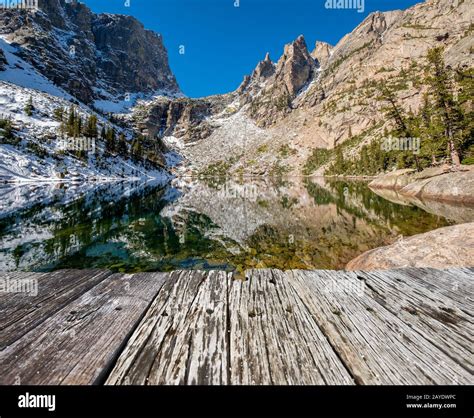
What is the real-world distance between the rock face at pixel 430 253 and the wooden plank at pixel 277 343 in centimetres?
547

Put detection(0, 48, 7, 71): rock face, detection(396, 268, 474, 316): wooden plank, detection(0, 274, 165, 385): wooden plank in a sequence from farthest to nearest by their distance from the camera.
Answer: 1. detection(0, 48, 7, 71): rock face
2. detection(396, 268, 474, 316): wooden plank
3. detection(0, 274, 165, 385): wooden plank

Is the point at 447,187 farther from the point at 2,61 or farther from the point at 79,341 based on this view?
the point at 2,61

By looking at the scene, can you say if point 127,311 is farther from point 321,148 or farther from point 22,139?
point 321,148

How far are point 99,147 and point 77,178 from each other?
2401cm

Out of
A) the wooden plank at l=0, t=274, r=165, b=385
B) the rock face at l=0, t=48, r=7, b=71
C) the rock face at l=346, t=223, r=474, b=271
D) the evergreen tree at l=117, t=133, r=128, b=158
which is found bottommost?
the rock face at l=346, t=223, r=474, b=271

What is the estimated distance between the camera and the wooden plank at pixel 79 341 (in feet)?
5.57

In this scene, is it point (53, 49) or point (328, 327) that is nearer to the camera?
point (328, 327)

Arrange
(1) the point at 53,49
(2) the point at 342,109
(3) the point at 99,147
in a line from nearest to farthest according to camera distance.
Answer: (3) the point at 99,147, (2) the point at 342,109, (1) the point at 53,49

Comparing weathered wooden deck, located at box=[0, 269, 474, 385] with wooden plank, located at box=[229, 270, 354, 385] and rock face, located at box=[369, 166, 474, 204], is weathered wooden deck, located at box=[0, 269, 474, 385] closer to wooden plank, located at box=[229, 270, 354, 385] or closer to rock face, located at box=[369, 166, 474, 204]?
wooden plank, located at box=[229, 270, 354, 385]

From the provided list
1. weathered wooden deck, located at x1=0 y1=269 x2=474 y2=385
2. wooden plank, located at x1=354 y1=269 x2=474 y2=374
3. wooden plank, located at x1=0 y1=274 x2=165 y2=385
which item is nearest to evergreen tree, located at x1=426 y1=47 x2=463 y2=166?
wooden plank, located at x1=354 y1=269 x2=474 y2=374

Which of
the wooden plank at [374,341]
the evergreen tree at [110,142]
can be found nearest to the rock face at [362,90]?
the evergreen tree at [110,142]

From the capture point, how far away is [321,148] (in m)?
138

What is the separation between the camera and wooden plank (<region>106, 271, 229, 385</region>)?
1.70 meters
